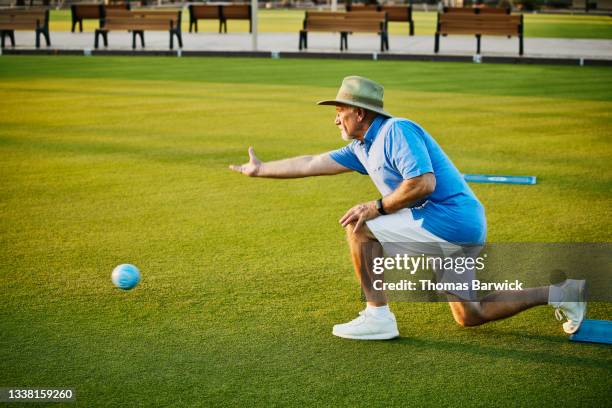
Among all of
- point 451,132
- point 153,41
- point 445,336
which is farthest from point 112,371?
point 153,41

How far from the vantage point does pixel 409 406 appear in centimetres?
423

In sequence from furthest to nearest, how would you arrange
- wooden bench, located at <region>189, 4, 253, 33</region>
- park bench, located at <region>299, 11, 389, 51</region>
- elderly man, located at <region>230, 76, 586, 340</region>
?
wooden bench, located at <region>189, 4, 253, 33</region>
park bench, located at <region>299, 11, 389, 51</region>
elderly man, located at <region>230, 76, 586, 340</region>

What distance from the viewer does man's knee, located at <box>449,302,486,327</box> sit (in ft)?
16.5

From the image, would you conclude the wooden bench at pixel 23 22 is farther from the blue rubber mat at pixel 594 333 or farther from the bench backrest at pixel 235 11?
the blue rubber mat at pixel 594 333

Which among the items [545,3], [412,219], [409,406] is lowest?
[409,406]

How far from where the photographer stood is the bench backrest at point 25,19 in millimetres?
26281

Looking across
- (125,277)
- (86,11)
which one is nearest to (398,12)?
(86,11)

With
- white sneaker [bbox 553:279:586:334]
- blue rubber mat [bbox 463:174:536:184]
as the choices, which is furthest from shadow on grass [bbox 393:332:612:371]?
blue rubber mat [bbox 463:174:536:184]

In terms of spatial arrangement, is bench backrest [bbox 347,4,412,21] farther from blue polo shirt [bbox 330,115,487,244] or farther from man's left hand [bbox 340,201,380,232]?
man's left hand [bbox 340,201,380,232]

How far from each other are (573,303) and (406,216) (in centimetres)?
110

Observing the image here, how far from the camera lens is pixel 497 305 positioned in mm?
4945

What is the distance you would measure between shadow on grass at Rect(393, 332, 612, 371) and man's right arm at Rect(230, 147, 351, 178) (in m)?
1.20

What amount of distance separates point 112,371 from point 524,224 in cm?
435

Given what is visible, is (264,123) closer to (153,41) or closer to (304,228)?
(304,228)
